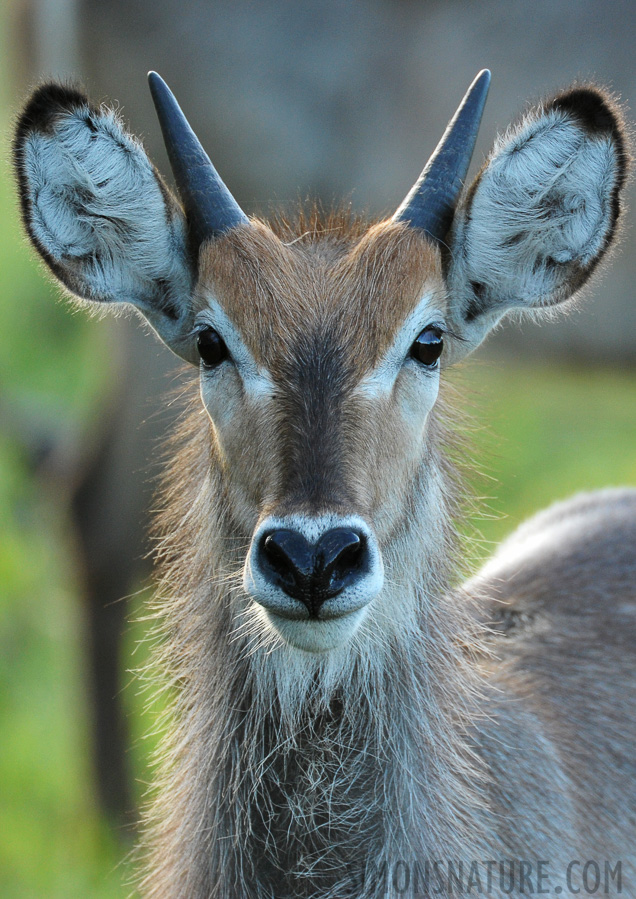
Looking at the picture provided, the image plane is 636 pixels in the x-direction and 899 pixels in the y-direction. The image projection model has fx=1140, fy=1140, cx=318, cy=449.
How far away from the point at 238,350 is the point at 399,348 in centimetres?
54

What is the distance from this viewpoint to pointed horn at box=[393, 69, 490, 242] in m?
3.95

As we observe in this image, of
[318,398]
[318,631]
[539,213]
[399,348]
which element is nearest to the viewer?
[318,631]

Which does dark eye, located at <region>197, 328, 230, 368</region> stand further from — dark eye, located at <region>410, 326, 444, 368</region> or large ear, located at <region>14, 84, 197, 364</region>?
dark eye, located at <region>410, 326, 444, 368</region>

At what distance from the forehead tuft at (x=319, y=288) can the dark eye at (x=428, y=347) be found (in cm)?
11

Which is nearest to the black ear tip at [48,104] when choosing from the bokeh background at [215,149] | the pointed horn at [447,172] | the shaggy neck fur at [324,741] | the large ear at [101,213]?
the large ear at [101,213]

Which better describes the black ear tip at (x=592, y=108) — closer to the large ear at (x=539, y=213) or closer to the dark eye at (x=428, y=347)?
the large ear at (x=539, y=213)

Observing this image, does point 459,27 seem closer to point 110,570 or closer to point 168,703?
point 110,570

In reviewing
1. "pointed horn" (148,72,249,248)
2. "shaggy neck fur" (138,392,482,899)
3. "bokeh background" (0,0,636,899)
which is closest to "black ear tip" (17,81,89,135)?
"pointed horn" (148,72,249,248)

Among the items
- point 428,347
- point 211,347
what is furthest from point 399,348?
point 211,347

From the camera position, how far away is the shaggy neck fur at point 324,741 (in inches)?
156

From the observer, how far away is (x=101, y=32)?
24.2ft

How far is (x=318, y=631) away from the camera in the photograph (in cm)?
344

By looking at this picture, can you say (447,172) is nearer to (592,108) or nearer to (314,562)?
(592,108)

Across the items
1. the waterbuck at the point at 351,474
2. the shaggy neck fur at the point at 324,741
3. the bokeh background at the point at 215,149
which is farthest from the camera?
the bokeh background at the point at 215,149
